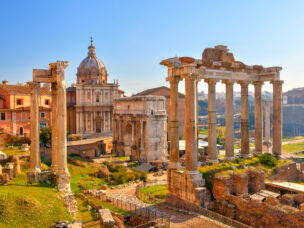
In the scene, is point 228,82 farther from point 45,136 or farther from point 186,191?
point 45,136

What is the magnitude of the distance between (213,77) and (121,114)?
81.7ft

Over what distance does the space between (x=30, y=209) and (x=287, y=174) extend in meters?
15.5

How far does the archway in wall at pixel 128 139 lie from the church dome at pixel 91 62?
651 inches

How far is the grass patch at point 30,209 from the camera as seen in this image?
10703 millimetres

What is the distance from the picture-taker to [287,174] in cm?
1870

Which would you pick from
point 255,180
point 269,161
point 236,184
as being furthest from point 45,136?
point 255,180

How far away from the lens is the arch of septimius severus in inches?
598

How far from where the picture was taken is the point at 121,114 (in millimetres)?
40938

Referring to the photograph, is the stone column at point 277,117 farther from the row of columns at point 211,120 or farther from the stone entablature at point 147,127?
the stone entablature at point 147,127

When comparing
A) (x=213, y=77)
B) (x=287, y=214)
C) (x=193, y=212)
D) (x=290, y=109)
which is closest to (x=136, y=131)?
(x=213, y=77)

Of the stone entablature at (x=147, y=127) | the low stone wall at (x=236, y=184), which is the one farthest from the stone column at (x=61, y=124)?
the stone entablature at (x=147, y=127)

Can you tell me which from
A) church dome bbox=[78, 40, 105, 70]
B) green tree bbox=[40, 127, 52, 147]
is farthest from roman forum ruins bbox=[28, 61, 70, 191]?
church dome bbox=[78, 40, 105, 70]

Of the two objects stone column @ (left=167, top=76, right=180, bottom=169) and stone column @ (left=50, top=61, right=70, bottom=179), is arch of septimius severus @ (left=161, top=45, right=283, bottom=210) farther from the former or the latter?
stone column @ (left=50, top=61, right=70, bottom=179)

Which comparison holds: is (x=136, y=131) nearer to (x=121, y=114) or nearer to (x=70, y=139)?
(x=121, y=114)
